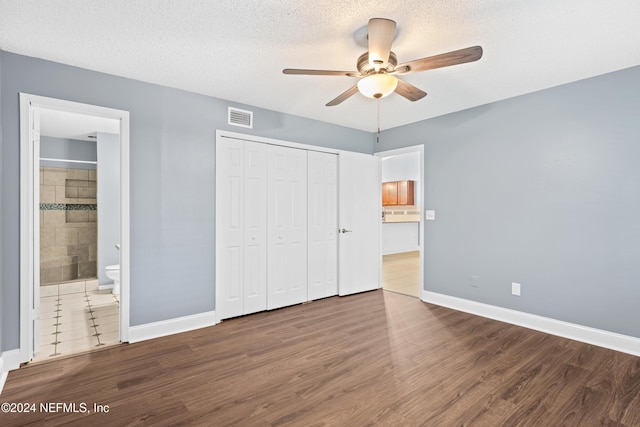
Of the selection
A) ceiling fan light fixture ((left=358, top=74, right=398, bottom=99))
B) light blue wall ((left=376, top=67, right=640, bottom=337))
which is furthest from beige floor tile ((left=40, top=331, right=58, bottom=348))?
light blue wall ((left=376, top=67, right=640, bottom=337))

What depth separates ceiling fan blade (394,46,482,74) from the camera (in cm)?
195

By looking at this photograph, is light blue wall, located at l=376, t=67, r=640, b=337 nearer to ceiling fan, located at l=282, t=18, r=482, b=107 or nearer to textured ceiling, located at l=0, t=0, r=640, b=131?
textured ceiling, located at l=0, t=0, r=640, b=131

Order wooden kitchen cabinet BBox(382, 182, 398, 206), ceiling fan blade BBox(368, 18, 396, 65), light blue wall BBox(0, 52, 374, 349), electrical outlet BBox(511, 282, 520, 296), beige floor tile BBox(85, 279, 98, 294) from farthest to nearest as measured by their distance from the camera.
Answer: wooden kitchen cabinet BBox(382, 182, 398, 206) → beige floor tile BBox(85, 279, 98, 294) → electrical outlet BBox(511, 282, 520, 296) → light blue wall BBox(0, 52, 374, 349) → ceiling fan blade BBox(368, 18, 396, 65)

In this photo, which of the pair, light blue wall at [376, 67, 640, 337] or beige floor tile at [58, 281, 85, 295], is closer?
light blue wall at [376, 67, 640, 337]

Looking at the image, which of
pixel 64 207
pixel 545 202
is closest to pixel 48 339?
pixel 64 207

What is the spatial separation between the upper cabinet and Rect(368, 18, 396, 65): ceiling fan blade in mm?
6919

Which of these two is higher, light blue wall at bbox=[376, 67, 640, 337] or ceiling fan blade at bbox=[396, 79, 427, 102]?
ceiling fan blade at bbox=[396, 79, 427, 102]

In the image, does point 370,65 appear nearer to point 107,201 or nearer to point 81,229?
point 107,201

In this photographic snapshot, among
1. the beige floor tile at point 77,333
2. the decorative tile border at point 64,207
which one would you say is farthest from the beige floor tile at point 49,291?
the beige floor tile at point 77,333

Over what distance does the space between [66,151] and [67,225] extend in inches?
48.7

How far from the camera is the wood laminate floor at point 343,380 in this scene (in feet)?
6.43

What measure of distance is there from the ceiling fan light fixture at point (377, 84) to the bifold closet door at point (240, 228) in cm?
185

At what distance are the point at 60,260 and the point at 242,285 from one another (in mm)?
3720

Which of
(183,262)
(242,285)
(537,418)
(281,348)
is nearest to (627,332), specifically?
(537,418)
